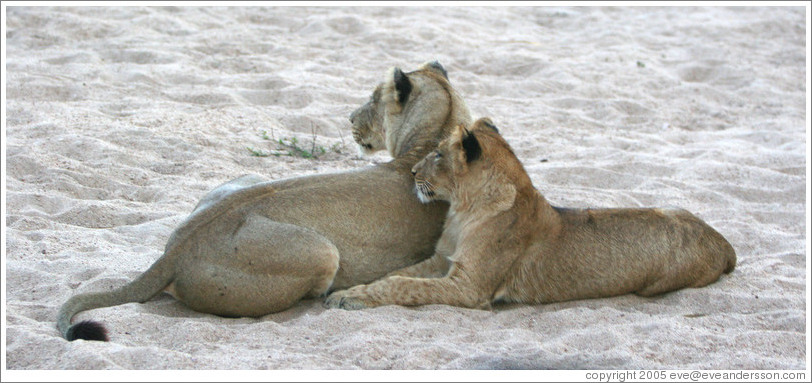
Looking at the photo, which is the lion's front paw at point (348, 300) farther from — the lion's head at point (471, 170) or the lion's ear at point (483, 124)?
the lion's ear at point (483, 124)

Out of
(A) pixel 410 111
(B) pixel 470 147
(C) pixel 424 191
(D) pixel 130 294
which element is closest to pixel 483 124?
(B) pixel 470 147

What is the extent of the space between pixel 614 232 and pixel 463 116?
1.19 meters

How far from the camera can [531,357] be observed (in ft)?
13.5

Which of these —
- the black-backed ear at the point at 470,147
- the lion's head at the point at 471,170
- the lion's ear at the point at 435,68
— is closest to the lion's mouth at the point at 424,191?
the lion's head at the point at 471,170

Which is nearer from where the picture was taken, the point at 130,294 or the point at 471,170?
the point at 130,294

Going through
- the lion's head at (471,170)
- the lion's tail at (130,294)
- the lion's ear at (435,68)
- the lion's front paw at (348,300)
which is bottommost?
the lion's front paw at (348,300)

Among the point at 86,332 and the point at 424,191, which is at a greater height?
the point at 424,191

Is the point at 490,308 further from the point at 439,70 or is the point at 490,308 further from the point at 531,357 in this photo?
the point at 439,70

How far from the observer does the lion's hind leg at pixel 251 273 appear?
4500 millimetres

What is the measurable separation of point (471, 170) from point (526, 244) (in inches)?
18.9

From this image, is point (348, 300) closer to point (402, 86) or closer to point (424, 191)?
point (424, 191)

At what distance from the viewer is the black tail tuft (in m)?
3.99

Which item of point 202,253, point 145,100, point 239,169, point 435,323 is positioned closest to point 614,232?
point 435,323

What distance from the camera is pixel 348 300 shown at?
Answer: 4.71m
